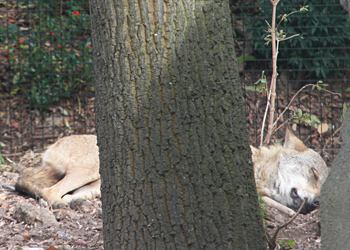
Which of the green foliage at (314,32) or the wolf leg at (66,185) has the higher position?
the green foliage at (314,32)

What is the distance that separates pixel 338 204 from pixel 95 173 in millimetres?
3186

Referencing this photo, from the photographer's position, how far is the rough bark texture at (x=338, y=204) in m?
1.57

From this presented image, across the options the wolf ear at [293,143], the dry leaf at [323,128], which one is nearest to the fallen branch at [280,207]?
the wolf ear at [293,143]

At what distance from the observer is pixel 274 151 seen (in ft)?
13.2

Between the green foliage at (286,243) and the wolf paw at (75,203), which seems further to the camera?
the wolf paw at (75,203)

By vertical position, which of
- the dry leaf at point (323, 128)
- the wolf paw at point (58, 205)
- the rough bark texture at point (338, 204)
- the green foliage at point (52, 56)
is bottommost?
the wolf paw at point (58, 205)

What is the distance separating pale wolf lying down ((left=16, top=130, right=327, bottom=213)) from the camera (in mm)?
3678

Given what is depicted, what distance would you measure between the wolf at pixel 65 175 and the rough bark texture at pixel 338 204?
2854 mm

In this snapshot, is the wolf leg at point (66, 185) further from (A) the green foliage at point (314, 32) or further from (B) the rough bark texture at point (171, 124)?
(A) the green foliage at point (314, 32)

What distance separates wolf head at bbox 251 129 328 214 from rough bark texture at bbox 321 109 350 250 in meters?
1.90

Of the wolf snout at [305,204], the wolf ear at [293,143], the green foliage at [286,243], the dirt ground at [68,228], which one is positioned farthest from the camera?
the wolf ear at [293,143]

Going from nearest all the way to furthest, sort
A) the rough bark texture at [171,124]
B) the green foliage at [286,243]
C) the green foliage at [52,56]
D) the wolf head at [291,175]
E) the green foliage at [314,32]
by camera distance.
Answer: the rough bark texture at [171,124] < the green foliage at [286,243] < the wolf head at [291,175] < the green foliage at [314,32] < the green foliage at [52,56]

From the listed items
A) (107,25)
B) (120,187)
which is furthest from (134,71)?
(120,187)

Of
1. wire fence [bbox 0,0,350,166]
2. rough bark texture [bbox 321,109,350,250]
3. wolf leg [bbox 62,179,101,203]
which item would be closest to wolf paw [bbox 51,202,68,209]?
wolf leg [bbox 62,179,101,203]
